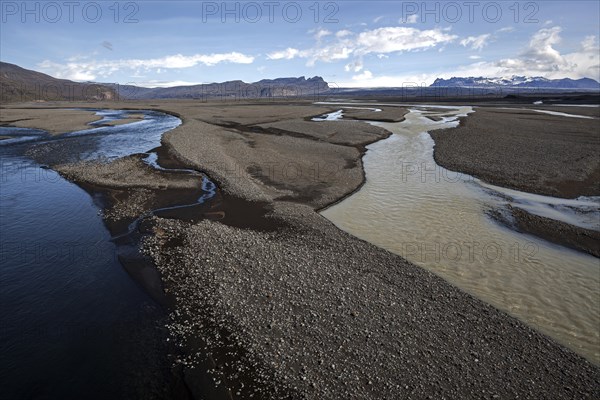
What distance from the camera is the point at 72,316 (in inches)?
517

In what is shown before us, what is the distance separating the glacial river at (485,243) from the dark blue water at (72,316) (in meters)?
12.8

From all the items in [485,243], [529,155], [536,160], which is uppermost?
[529,155]

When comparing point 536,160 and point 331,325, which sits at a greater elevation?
point 536,160

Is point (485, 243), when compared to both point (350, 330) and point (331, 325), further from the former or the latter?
point (331, 325)

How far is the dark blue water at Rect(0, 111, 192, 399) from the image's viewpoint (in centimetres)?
1042

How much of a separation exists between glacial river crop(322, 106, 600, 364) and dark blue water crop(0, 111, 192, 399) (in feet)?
42.1

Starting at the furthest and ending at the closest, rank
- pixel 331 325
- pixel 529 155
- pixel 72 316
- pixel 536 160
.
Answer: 1. pixel 529 155
2. pixel 536 160
3. pixel 72 316
4. pixel 331 325

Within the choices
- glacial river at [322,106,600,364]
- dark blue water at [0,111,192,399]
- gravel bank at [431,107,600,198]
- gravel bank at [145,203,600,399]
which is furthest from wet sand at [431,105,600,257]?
dark blue water at [0,111,192,399]

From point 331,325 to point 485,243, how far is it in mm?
12350

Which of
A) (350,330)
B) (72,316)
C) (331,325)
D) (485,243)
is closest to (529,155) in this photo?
(485,243)

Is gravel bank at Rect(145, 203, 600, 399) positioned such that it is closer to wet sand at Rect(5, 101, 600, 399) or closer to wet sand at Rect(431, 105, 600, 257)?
wet sand at Rect(5, 101, 600, 399)

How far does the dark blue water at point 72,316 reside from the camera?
10.4 metres

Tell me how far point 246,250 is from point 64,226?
1225 centimetres

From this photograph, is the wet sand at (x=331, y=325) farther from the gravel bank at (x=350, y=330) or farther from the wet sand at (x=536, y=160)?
the wet sand at (x=536, y=160)
